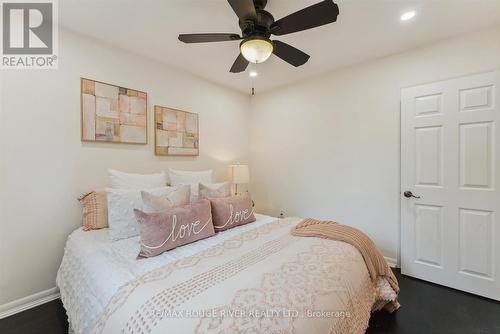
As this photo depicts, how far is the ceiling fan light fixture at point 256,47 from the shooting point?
1595 mm

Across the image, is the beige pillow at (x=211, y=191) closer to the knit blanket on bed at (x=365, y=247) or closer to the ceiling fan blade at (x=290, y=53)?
the knit blanket on bed at (x=365, y=247)

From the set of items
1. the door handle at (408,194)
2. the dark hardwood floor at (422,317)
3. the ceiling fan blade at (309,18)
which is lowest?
the dark hardwood floor at (422,317)

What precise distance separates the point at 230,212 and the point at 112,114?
5.34 ft

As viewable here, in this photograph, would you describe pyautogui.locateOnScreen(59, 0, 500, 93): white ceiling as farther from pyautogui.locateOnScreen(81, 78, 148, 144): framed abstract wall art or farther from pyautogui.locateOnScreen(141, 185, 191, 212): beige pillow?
pyautogui.locateOnScreen(141, 185, 191, 212): beige pillow

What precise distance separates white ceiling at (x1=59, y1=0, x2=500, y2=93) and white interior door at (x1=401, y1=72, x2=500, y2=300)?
551 millimetres

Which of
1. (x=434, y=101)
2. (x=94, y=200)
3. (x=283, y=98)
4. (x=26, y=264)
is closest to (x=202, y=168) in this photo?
(x=94, y=200)

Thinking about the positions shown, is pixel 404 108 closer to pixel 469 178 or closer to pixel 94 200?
pixel 469 178

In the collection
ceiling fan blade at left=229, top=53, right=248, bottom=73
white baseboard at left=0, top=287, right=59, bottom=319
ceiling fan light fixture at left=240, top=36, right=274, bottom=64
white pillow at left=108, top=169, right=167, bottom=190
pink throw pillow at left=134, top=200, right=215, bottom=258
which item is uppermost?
ceiling fan blade at left=229, top=53, right=248, bottom=73

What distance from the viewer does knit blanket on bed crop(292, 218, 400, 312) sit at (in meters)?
1.64

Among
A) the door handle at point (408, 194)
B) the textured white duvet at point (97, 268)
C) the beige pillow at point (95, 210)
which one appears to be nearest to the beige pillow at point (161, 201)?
the textured white duvet at point (97, 268)

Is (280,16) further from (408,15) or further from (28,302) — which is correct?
(28,302)

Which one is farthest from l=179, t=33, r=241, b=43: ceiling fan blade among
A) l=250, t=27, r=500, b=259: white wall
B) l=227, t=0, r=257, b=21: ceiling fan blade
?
l=250, t=27, r=500, b=259: white wall

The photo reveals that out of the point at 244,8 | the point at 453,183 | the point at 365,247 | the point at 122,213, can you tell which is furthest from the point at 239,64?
the point at 453,183

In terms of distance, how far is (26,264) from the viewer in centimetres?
191
